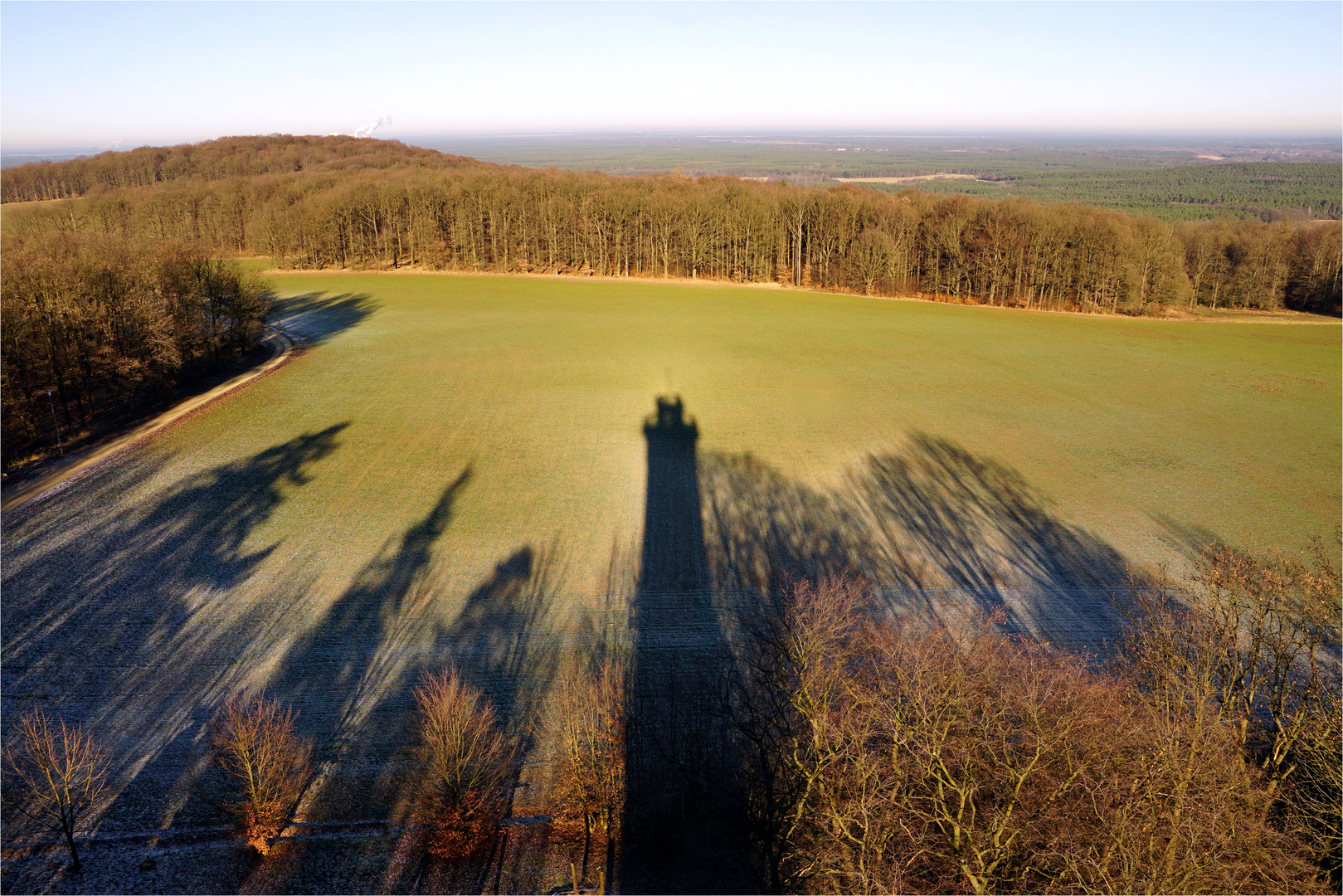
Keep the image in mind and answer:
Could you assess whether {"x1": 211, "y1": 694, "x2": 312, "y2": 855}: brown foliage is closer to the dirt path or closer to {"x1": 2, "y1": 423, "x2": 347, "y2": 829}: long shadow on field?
{"x1": 2, "y1": 423, "x2": 347, "y2": 829}: long shadow on field

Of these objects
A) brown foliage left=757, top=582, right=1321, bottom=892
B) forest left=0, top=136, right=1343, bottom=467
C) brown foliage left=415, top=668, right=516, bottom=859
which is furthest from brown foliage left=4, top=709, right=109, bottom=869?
forest left=0, top=136, right=1343, bottom=467

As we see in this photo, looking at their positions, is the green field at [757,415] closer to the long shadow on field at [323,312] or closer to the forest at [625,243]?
the long shadow on field at [323,312]

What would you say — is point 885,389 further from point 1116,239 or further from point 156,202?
point 156,202

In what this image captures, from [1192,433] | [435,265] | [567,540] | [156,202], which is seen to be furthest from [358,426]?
[156,202]

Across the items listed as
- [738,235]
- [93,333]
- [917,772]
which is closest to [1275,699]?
[917,772]

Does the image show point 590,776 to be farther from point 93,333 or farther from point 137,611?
point 93,333

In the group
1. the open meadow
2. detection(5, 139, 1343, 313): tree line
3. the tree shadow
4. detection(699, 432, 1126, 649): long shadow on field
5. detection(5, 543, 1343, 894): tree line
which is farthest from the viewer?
detection(5, 139, 1343, 313): tree line
